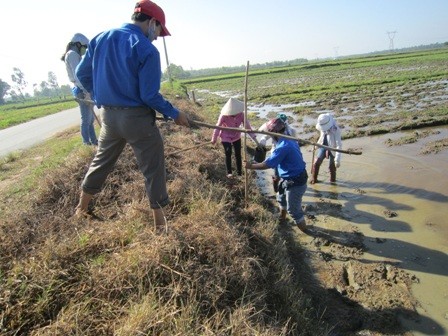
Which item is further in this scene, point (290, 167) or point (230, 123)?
point (230, 123)

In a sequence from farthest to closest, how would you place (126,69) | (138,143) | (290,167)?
(290,167)
(138,143)
(126,69)

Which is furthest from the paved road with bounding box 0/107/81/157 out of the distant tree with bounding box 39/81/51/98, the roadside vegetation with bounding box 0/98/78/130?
the distant tree with bounding box 39/81/51/98

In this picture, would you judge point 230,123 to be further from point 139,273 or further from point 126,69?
point 139,273

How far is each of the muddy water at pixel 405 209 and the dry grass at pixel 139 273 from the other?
1.44 meters

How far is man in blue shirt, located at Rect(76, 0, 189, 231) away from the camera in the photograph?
8.40ft

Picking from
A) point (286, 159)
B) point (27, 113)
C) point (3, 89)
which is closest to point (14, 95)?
point (3, 89)

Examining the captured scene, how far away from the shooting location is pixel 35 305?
2.34 meters

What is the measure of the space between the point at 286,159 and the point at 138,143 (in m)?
2.45

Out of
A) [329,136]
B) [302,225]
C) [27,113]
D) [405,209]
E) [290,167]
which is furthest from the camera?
[27,113]

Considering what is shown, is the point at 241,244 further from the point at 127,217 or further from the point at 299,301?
the point at 127,217

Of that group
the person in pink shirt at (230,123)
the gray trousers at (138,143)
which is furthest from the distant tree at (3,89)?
the gray trousers at (138,143)

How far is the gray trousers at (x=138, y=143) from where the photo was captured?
2760 millimetres

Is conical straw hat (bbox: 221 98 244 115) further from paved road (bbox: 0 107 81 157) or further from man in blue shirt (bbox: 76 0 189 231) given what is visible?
paved road (bbox: 0 107 81 157)

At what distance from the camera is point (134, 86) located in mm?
2641
